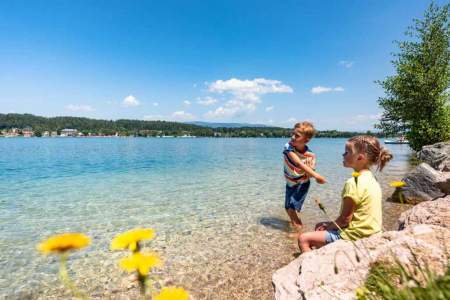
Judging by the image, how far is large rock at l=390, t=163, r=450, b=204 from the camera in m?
9.34

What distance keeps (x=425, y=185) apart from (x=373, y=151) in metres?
7.49

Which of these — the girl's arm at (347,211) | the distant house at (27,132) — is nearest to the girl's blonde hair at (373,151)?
the girl's arm at (347,211)

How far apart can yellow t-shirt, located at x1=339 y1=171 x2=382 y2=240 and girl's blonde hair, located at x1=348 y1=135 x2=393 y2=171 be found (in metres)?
0.24

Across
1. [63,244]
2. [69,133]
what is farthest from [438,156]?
[69,133]

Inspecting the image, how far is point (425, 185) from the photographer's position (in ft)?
32.1

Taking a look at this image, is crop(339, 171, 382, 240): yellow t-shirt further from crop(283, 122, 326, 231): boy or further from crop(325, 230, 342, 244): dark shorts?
crop(283, 122, 326, 231): boy

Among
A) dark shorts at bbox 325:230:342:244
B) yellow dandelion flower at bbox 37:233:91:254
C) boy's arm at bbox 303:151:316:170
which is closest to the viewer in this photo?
yellow dandelion flower at bbox 37:233:91:254

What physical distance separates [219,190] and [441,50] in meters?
24.4

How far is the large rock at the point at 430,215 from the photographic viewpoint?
172 inches

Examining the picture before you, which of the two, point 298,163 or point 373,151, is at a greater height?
point 373,151

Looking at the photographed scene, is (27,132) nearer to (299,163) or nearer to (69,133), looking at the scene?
(69,133)

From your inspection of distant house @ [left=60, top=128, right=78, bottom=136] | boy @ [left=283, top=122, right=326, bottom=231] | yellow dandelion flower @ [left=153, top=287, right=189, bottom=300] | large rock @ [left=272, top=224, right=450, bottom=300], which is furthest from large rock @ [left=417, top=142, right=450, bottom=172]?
distant house @ [left=60, top=128, right=78, bottom=136]

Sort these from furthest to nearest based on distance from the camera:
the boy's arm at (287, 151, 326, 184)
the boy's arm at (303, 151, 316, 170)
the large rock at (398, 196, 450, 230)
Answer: the boy's arm at (303, 151, 316, 170) < the boy's arm at (287, 151, 326, 184) < the large rock at (398, 196, 450, 230)

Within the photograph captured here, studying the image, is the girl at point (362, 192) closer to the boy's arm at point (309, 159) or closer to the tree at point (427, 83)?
the boy's arm at point (309, 159)
